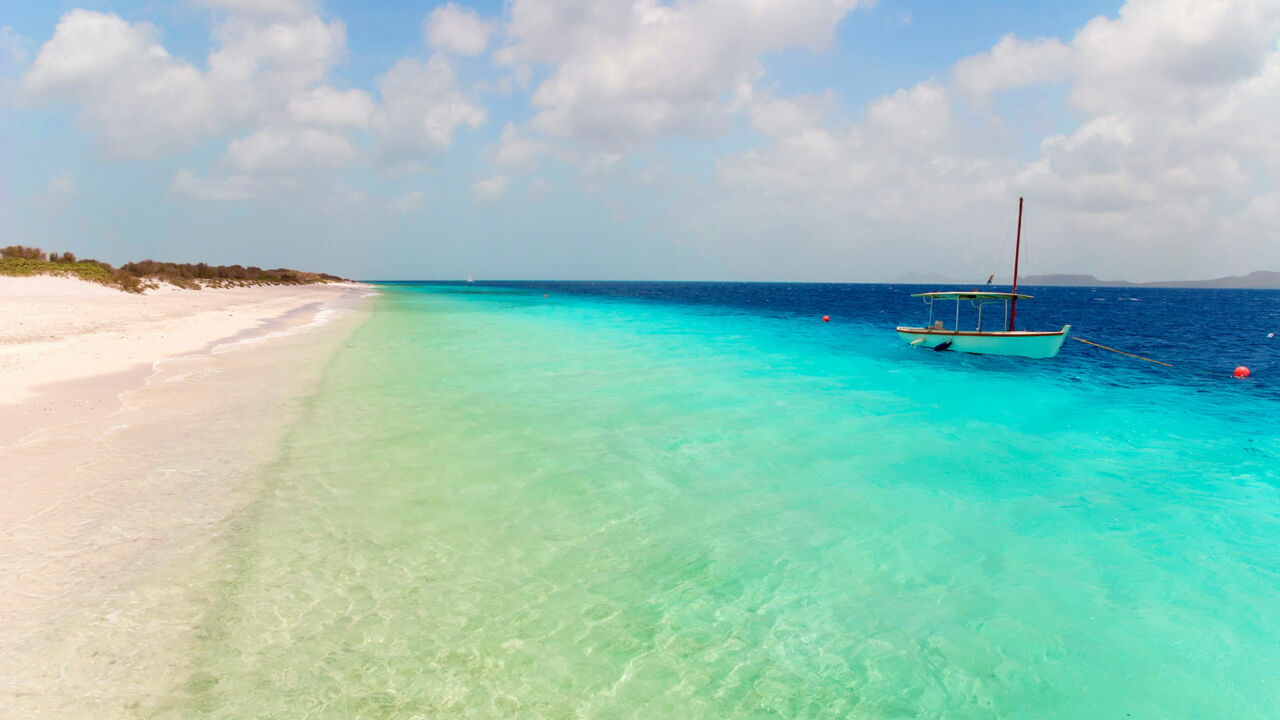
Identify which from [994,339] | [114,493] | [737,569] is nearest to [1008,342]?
[994,339]

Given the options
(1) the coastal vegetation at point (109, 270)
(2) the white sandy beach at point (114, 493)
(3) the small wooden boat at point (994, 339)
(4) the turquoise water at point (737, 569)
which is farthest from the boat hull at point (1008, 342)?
(1) the coastal vegetation at point (109, 270)

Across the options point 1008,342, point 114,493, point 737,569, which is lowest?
point 737,569

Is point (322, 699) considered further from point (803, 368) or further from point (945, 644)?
point (803, 368)

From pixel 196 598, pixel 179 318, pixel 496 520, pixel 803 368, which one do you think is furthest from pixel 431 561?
pixel 179 318

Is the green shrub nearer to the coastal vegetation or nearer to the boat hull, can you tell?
the coastal vegetation

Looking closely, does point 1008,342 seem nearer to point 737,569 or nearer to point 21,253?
point 737,569

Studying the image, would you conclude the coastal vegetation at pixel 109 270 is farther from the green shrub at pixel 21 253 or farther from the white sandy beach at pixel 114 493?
the white sandy beach at pixel 114 493
